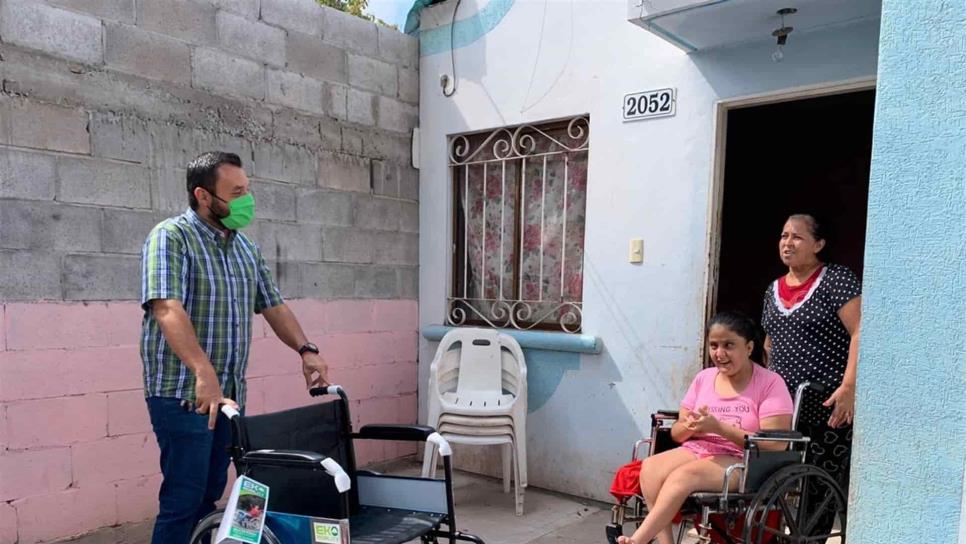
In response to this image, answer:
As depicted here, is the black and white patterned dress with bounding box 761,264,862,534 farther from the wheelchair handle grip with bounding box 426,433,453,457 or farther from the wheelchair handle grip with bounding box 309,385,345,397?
the wheelchair handle grip with bounding box 309,385,345,397

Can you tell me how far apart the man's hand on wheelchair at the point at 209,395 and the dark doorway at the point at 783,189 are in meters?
3.79

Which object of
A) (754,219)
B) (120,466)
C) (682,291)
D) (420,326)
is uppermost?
(754,219)

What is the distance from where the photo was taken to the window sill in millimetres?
3404

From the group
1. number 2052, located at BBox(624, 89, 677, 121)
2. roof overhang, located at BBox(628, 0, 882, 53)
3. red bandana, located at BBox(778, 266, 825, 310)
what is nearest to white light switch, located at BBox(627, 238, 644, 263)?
number 2052, located at BBox(624, 89, 677, 121)

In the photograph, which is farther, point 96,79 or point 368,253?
point 368,253

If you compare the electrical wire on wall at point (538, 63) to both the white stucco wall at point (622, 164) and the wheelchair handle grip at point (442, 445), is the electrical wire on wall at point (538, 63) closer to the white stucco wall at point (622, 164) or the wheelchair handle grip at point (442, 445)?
the white stucco wall at point (622, 164)

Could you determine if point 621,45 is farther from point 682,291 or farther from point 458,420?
point 458,420

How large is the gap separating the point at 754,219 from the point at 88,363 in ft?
14.9

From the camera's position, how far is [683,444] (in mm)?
2451

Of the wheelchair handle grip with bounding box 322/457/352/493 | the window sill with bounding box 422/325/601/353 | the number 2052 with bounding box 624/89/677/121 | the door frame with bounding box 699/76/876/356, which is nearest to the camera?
the wheelchair handle grip with bounding box 322/457/352/493

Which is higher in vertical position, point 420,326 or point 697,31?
point 697,31

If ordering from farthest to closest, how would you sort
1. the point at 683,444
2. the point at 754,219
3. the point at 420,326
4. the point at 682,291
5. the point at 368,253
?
the point at 754,219, the point at 420,326, the point at 368,253, the point at 682,291, the point at 683,444

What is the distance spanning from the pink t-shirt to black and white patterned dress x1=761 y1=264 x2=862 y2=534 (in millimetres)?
156

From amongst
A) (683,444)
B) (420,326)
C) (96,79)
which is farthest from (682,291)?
(96,79)
